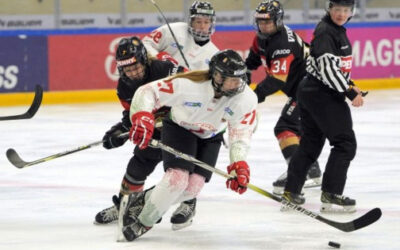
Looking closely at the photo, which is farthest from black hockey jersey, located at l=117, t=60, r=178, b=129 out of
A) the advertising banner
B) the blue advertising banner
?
the advertising banner

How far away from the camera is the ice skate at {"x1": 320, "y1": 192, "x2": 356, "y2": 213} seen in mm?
6238

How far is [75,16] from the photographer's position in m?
14.6

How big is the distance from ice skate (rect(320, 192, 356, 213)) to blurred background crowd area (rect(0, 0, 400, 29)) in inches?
333

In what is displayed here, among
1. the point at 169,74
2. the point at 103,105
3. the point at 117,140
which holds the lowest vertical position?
the point at 103,105

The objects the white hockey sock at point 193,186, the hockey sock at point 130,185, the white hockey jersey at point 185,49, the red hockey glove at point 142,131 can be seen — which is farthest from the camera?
the white hockey jersey at point 185,49

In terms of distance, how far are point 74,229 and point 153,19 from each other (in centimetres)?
968

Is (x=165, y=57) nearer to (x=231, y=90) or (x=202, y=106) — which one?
(x=202, y=106)

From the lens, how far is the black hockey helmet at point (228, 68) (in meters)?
5.18

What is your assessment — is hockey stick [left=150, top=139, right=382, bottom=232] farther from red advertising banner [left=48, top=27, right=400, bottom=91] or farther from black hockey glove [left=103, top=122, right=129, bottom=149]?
red advertising banner [left=48, top=27, right=400, bottom=91]

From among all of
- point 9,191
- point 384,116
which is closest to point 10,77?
point 384,116

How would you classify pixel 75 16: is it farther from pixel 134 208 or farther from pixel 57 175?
pixel 134 208

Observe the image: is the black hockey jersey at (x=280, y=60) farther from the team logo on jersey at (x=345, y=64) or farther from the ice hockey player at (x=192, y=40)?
the team logo on jersey at (x=345, y=64)

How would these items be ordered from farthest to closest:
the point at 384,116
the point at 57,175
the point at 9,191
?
1. the point at 384,116
2. the point at 57,175
3. the point at 9,191

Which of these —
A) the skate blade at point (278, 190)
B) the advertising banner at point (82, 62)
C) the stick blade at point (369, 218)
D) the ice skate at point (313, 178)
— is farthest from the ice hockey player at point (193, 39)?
the advertising banner at point (82, 62)
